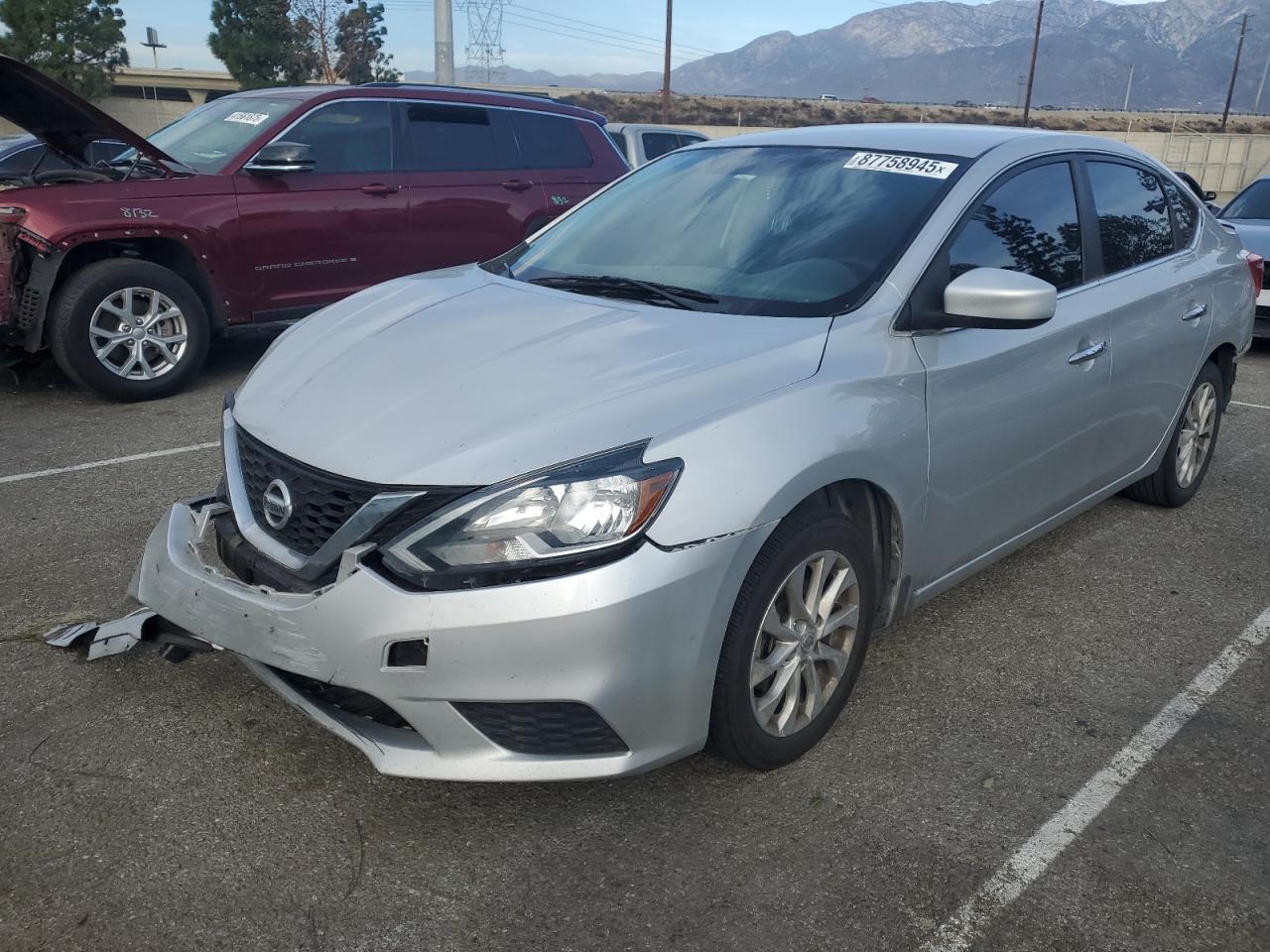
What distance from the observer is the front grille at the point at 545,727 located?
2.36 m

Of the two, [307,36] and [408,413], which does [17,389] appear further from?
[307,36]

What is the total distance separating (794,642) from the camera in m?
2.75

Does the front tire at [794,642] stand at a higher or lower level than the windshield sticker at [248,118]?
lower

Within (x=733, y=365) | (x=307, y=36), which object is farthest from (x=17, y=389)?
(x=307, y=36)

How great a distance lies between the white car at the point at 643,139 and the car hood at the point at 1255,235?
16.9ft

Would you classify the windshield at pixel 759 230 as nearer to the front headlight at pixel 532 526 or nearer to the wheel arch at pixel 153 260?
the front headlight at pixel 532 526

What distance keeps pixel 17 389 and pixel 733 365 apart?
5.81 m

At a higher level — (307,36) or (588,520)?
(307,36)

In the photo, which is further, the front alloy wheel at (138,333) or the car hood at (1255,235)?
the car hood at (1255,235)

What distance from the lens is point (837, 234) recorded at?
3273 millimetres

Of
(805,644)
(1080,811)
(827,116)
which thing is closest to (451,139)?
(805,644)

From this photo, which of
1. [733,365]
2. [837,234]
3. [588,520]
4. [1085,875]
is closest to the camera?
[588,520]

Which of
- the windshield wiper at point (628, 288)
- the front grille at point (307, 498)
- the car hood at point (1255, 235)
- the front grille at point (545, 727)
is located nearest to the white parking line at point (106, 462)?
the windshield wiper at point (628, 288)

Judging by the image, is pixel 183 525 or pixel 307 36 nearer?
pixel 183 525
